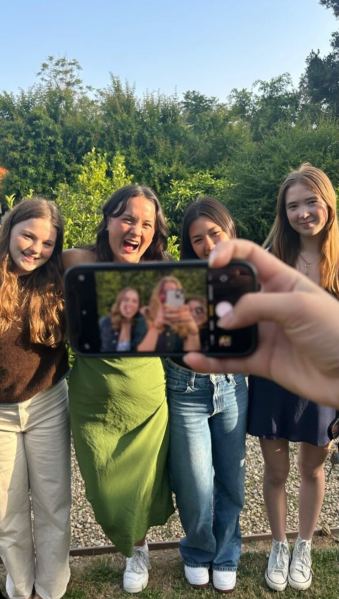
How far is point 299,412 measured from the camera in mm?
2523

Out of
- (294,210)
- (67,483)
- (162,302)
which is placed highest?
(294,210)

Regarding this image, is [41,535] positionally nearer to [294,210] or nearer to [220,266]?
[220,266]

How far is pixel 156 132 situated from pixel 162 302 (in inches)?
675

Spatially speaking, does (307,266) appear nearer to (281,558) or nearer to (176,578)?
(281,558)

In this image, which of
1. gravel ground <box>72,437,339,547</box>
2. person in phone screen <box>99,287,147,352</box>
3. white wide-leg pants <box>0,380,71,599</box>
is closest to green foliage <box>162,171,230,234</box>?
gravel ground <box>72,437,339,547</box>

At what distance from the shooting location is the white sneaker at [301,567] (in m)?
2.73

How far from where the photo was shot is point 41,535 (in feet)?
8.48

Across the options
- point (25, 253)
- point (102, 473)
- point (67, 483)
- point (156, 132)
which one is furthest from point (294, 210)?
point (156, 132)

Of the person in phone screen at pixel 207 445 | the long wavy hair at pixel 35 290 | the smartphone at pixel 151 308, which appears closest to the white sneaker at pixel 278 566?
the person in phone screen at pixel 207 445

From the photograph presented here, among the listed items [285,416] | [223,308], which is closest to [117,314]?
[223,308]

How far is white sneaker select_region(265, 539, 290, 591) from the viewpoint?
2.72m

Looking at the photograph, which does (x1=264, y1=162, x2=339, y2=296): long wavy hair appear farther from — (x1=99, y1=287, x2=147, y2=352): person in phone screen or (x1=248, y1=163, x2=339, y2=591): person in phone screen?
(x1=99, y1=287, x2=147, y2=352): person in phone screen

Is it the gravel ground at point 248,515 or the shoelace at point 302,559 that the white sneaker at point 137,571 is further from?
the shoelace at point 302,559

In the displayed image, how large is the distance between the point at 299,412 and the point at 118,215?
141 cm
